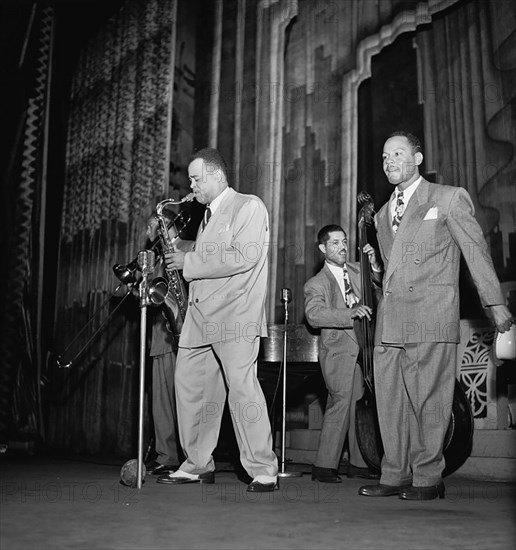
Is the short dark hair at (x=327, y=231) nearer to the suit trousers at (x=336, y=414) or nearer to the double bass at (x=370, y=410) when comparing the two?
the double bass at (x=370, y=410)

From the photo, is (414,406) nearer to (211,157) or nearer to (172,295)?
(211,157)

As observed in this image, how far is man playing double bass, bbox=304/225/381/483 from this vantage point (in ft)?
11.1

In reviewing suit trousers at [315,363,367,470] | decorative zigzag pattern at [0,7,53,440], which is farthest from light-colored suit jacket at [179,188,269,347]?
decorative zigzag pattern at [0,7,53,440]

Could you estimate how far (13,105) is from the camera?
19.6 ft

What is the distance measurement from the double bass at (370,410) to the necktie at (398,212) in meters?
0.21

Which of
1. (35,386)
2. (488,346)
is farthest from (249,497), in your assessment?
(35,386)

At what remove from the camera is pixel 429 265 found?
2637 millimetres

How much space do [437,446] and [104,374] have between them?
133 inches

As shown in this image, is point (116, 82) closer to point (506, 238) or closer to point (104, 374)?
point (104, 374)

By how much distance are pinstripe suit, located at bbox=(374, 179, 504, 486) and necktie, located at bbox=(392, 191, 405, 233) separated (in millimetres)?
57

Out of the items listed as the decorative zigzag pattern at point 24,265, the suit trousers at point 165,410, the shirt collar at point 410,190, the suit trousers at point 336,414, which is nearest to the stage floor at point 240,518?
the suit trousers at point 336,414

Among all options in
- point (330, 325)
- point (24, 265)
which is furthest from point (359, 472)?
point (24, 265)

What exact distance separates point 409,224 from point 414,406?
2.15 ft

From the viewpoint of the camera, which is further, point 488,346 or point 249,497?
point 488,346
